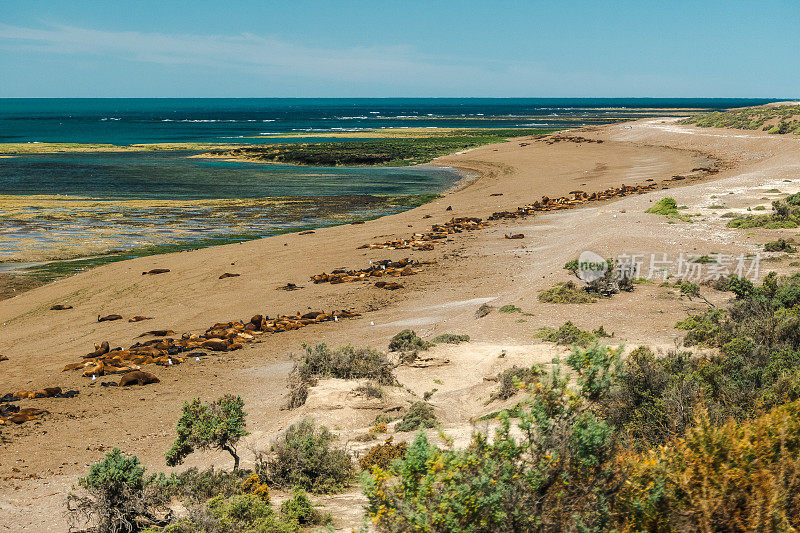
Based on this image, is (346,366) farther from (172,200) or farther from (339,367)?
(172,200)

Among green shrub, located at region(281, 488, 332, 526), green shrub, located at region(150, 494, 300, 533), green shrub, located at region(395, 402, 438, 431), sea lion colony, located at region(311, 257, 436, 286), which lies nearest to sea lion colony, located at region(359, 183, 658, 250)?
sea lion colony, located at region(311, 257, 436, 286)

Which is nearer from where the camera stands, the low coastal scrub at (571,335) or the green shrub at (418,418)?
the green shrub at (418,418)

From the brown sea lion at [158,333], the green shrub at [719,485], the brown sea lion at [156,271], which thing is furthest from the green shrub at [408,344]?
the brown sea lion at [156,271]

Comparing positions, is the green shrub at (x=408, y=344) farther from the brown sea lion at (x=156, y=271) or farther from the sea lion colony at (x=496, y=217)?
the brown sea lion at (x=156, y=271)

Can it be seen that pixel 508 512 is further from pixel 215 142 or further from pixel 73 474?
pixel 215 142

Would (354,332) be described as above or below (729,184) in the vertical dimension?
below

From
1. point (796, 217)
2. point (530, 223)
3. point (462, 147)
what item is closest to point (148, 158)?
point (462, 147)
